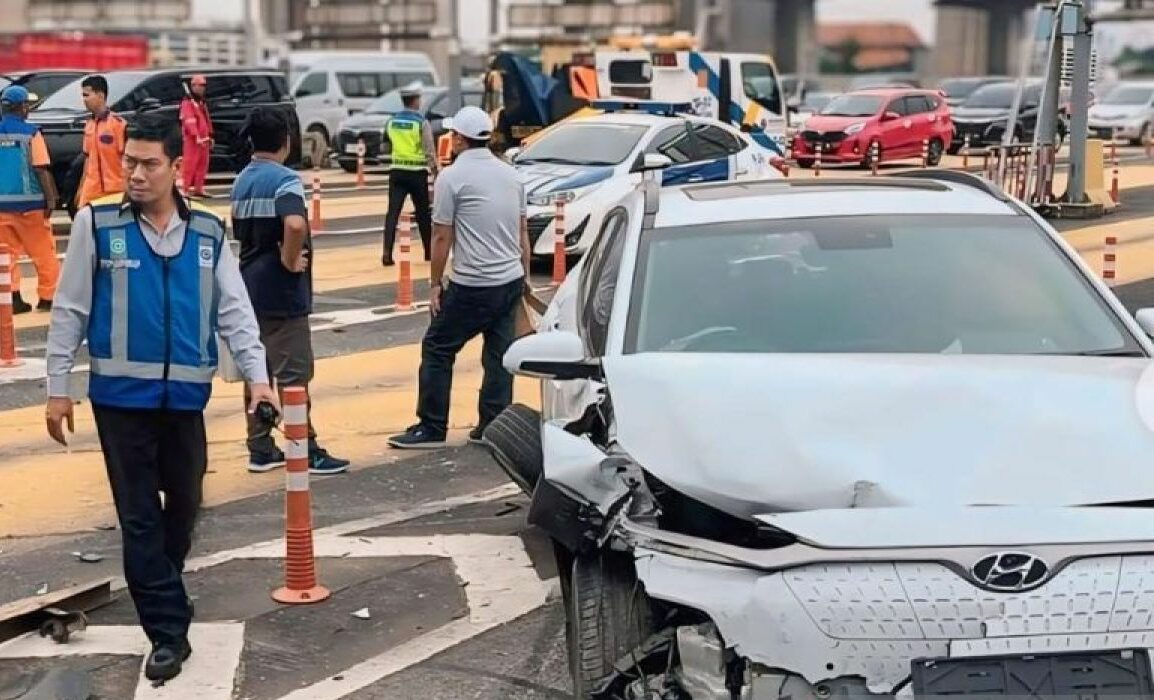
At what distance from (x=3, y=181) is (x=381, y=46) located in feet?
239

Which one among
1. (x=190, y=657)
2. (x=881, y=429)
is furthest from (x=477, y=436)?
(x=881, y=429)

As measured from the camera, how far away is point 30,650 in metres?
5.32

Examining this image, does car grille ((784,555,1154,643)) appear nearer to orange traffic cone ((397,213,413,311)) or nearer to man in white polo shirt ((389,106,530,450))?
man in white polo shirt ((389,106,530,450))

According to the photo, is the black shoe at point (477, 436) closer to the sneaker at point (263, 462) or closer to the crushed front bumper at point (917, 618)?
the sneaker at point (263, 462)

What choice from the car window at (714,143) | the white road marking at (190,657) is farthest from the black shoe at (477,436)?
the car window at (714,143)

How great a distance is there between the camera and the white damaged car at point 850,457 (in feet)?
11.6

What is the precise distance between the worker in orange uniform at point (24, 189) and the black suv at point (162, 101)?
499 centimetres

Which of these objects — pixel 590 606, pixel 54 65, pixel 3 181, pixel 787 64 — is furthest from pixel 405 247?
pixel 787 64

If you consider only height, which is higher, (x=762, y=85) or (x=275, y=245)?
(x=762, y=85)

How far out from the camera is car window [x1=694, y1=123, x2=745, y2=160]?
17406 mm

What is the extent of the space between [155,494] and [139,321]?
0.58 metres

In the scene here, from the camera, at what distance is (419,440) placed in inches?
337

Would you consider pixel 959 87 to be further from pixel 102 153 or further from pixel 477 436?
pixel 477 436

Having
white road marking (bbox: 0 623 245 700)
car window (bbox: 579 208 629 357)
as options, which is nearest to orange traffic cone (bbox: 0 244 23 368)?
white road marking (bbox: 0 623 245 700)
